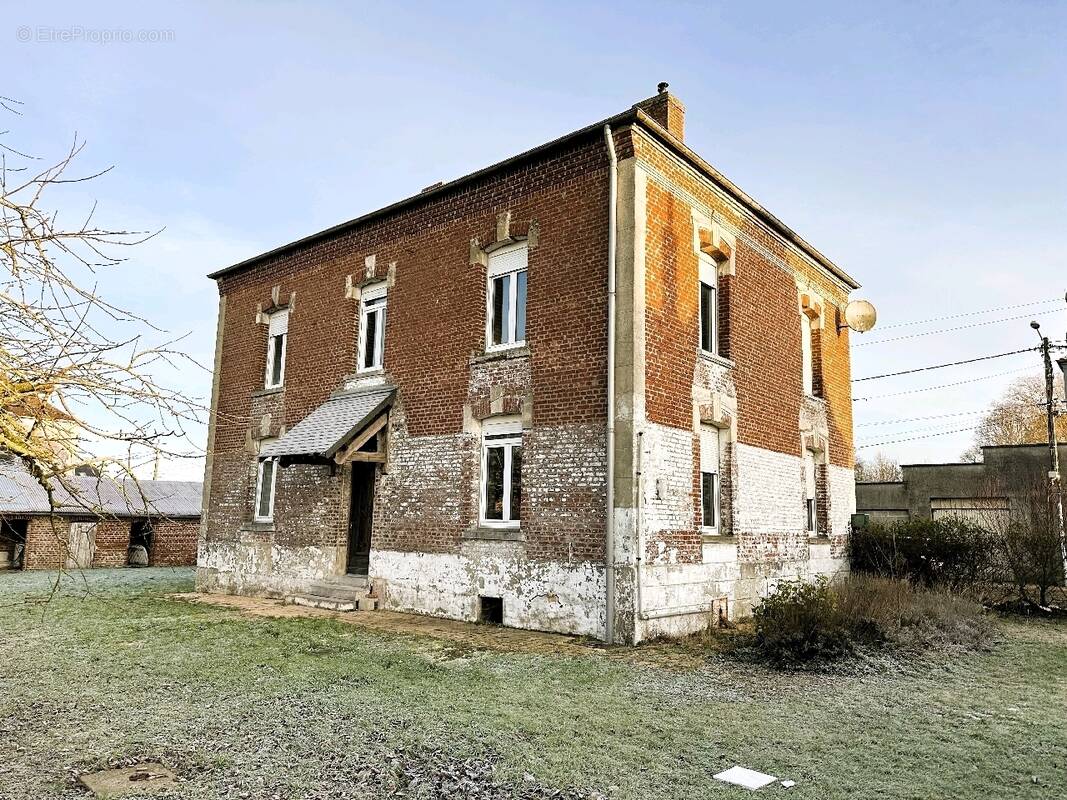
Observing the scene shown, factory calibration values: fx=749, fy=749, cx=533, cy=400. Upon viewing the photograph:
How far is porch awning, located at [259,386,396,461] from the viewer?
12.3 metres

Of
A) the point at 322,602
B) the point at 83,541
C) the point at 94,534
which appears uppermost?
the point at 94,534

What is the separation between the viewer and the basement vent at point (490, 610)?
37.2 feet

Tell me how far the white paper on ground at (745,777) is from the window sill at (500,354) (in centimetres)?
738

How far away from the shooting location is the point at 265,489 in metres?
15.8

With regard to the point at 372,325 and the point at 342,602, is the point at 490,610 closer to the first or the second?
the point at 342,602

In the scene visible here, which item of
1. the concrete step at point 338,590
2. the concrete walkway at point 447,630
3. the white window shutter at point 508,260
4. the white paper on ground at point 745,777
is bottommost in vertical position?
the white paper on ground at point 745,777

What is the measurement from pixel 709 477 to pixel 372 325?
7.02 m

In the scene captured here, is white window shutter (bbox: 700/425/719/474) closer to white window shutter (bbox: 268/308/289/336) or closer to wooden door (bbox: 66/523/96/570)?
white window shutter (bbox: 268/308/289/336)

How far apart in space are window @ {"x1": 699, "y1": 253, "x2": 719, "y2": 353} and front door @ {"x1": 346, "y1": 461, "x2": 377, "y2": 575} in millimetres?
6418

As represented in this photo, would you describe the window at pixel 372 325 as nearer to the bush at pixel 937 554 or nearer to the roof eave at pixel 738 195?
the roof eave at pixel 738 195

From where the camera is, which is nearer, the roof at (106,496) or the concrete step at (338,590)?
the concrete step at (338,590)

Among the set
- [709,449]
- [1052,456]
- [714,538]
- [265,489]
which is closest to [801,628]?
[714,538]

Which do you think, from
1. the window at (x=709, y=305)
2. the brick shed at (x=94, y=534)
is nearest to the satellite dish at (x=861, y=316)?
the window at (x=709, y=305)

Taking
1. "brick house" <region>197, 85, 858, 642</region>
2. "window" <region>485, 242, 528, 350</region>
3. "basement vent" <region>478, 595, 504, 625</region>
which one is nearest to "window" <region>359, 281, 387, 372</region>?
"brick house" <region>197, 85, 858, 642</region>
